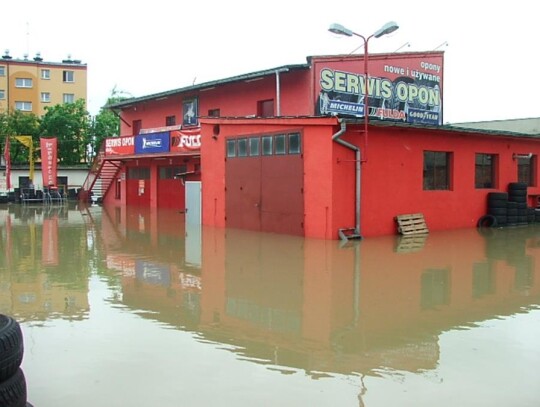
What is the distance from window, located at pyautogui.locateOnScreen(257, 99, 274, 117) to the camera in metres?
24.2

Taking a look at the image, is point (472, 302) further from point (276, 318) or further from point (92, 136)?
point (92, 136)

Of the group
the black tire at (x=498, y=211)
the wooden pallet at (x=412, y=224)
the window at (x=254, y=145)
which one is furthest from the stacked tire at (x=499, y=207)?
the window at (x=254, y=145)

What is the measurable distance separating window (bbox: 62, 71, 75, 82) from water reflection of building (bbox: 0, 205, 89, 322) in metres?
49.3

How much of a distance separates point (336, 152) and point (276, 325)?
31.0ft

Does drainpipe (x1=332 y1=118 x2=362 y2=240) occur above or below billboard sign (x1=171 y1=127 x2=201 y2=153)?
below

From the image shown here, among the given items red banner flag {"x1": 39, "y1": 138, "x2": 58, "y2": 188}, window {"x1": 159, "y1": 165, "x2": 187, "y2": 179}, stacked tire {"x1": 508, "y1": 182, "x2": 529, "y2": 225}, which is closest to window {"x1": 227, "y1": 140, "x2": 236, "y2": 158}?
window {"x1": 159, "y1": 165, "x2": 187, "y2": 179}

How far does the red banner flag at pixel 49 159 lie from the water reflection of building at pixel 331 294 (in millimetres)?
20589

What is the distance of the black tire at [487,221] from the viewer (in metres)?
20.0

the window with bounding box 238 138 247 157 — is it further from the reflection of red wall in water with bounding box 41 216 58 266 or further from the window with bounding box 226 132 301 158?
the reflection of red wall in water with bounding box 41 216 58 266

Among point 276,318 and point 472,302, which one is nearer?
point 276,318

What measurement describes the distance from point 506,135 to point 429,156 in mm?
4321

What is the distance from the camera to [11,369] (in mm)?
3904

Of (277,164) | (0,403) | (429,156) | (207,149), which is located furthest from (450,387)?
(207,149)

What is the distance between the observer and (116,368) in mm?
5324
